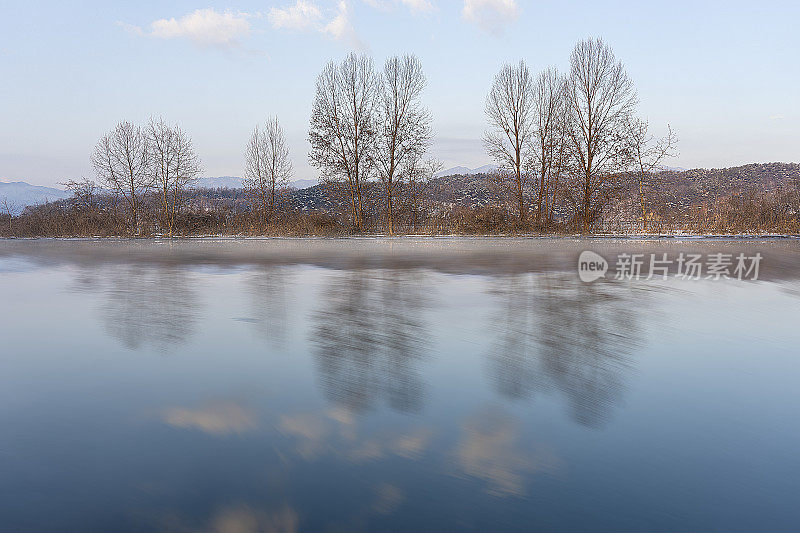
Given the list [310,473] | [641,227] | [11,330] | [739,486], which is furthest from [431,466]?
[641,227]

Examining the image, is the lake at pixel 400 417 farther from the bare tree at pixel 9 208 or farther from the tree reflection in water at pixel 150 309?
the bare tree at pixel 9 208

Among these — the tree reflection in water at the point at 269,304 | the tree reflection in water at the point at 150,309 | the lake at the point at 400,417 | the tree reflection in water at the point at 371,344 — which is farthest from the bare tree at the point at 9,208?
the tree reflection in water at the point at 371,344

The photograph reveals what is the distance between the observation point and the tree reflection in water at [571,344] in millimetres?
Answer: 3924

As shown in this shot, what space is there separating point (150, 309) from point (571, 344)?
5.41 m

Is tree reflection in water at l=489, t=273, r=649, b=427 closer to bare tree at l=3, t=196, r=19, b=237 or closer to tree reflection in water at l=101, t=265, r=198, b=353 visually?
tree reflection in water at l=101, t=265, r=198, b=353

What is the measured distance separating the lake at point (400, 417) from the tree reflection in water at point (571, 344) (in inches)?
1.2

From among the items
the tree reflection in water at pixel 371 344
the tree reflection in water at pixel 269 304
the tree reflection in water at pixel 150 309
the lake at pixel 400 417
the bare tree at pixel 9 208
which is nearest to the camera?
the lake at pixel 400 417

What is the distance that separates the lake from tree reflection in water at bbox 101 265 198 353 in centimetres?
6

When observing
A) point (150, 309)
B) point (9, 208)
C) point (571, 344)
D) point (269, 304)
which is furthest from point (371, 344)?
point (9, 208)

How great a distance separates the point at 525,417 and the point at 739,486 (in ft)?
3.86

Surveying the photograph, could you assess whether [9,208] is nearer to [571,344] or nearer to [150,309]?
[150,309]

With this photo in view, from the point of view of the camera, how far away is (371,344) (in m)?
5.43

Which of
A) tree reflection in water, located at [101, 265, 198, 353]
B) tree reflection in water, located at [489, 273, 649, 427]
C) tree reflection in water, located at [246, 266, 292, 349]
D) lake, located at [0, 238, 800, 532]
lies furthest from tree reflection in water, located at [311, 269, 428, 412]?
tree reflection in water, located at [101, 265, 198, 353]

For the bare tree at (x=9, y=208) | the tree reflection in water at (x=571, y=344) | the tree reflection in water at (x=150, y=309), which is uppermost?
the bare tree at (x=9, y=208)
